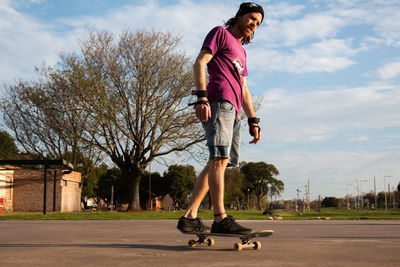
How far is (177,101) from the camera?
1070 inches

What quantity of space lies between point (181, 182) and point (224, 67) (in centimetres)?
6165

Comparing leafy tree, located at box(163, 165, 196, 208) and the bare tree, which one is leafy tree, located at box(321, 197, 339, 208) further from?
the bare tree

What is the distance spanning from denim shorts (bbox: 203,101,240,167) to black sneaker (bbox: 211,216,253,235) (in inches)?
22.3

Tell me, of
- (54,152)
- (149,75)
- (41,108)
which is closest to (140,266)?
(149,75)

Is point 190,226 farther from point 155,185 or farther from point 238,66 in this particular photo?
point 155,185

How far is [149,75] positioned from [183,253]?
23.4m

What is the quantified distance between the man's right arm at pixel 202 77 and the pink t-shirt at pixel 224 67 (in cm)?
7

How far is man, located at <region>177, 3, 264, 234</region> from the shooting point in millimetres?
3656

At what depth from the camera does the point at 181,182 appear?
6506 cm

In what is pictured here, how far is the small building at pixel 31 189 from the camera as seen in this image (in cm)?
3259

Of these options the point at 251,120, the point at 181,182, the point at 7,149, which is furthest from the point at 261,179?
the point at 251,120

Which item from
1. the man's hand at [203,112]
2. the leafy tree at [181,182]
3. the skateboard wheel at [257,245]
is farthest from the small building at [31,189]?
the leafy tree at [181,182]

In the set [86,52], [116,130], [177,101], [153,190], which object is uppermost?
[86,52]

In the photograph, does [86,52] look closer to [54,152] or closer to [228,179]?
[54,152]
